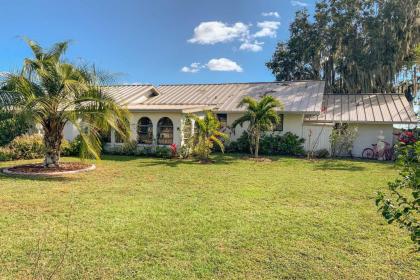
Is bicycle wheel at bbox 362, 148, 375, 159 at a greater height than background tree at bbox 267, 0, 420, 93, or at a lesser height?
lesser

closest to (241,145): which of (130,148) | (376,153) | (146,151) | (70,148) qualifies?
A: (146,151)

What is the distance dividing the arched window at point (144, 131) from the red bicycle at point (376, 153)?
37.7 ft

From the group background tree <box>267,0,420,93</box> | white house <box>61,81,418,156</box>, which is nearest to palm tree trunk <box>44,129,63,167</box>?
white house <box>61,81,418,156</box>

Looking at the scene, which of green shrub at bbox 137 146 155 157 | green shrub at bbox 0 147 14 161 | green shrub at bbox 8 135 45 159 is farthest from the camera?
green shrub at bbox 137 146 155 157

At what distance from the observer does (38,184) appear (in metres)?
8.49

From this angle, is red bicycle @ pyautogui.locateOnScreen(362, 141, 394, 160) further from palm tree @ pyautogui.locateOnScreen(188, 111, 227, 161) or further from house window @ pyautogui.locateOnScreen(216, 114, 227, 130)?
palm tree @ pyautogui.locateOnScreen(188, 111, 227, 161)

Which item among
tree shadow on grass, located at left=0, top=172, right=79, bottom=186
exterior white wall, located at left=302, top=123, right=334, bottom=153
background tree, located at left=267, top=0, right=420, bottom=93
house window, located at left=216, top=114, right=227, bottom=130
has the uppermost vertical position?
background tree, located at left=267, top=0, right=420, bottom=93

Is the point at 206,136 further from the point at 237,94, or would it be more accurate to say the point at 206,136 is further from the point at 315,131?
the point at 237,94

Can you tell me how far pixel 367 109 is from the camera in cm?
1738

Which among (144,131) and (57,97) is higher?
(57,97)

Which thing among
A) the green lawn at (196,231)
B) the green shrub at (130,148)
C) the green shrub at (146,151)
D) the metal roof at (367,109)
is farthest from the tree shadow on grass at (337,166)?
the green shrub at (130,148)

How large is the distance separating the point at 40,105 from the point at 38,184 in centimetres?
251

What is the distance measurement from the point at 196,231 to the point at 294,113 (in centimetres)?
1284

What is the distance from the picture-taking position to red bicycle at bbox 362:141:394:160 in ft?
51.4
